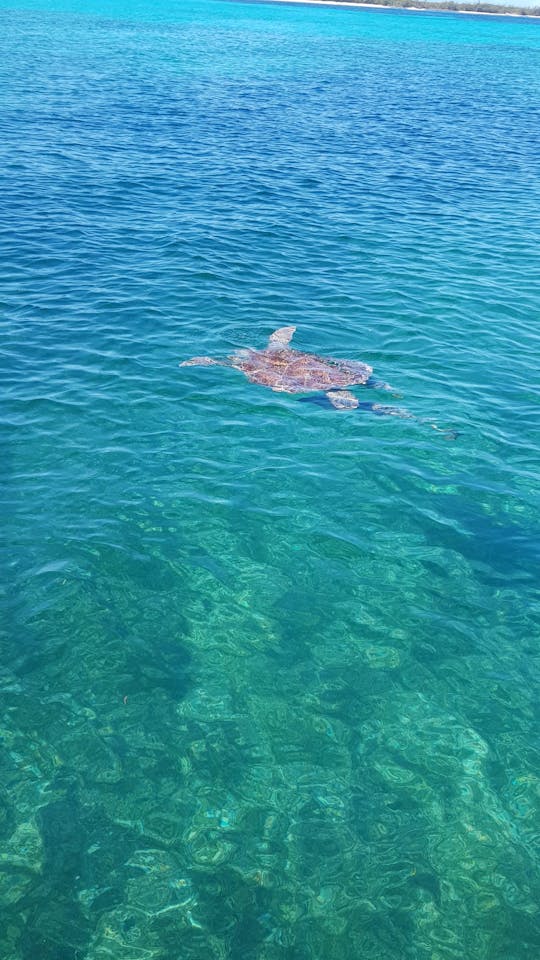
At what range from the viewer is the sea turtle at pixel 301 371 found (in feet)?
58.2

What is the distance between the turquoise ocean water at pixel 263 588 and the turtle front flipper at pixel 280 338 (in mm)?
462

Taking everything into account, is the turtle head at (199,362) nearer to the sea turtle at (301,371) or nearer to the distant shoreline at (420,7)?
the sea turtle at (301,371)

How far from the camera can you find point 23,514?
44.8 feet

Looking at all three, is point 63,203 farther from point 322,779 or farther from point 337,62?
point 337,62

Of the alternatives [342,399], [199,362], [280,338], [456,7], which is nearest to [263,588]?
[342,399]

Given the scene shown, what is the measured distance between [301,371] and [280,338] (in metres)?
1.99

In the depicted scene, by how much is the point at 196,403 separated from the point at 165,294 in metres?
6.68

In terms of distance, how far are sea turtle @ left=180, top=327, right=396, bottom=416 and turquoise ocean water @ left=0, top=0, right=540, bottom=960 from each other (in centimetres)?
49

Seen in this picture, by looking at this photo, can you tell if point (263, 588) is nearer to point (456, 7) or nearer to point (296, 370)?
point (296, 370)

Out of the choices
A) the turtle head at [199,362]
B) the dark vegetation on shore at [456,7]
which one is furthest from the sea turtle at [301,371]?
the dark vegetation on shore at [456,7]

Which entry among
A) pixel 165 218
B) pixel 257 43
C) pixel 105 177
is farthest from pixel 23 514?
pixel 257 43

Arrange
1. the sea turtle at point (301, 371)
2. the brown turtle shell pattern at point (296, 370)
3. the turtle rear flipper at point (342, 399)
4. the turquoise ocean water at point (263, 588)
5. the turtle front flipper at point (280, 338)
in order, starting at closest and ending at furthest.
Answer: the turquoise ocean water at point (263, 588) → the turtle rear flipper at point (342, 399) → the sea turtle at point (301, 371) → the brown turtle shell pattern at point (296, 370) → the turtle front flipper at point (280, 338)

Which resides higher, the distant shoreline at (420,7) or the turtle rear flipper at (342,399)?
the distant shoreline at (420,7)

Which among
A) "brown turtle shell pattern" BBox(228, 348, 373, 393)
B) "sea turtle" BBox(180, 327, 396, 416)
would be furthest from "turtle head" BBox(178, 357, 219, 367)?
"brown turtle shell pattern" BBox(228, 348, 373, 393)
